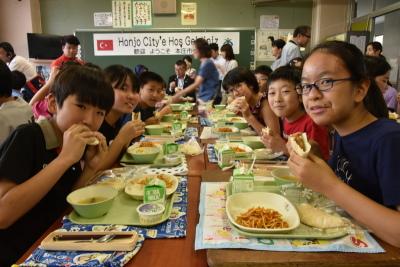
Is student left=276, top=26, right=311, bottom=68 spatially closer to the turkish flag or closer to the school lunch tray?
the turkish flag

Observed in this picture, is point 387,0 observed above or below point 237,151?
above

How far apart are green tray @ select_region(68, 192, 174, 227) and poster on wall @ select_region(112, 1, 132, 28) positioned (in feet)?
21.3

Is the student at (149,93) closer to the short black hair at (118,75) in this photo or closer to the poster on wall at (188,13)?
the short black hair at (118,75)

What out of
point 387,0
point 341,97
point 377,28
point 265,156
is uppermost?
point 387,0

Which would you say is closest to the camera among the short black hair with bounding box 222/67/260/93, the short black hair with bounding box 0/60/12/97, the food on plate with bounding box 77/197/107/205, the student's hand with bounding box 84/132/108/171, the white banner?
the food on plate with bounding box 77/197/107/205

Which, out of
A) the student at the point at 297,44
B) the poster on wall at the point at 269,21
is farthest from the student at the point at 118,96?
the poster on wall at the point at 269,21

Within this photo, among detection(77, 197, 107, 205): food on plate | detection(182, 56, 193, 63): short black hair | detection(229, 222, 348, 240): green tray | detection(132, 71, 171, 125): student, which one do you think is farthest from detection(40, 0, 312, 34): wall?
detection(229, 222, 348, 240): green tray

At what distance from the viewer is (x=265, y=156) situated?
181cm

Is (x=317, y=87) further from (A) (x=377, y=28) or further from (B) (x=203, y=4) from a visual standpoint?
(B) (x=203, y=4)

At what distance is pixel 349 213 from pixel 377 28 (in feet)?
19.7

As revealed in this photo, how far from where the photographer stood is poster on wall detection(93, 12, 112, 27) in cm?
698

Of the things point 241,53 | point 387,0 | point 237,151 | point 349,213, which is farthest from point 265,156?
point 241,53

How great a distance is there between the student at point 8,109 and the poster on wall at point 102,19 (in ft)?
16.9

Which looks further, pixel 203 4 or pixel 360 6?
pixel 203 4
